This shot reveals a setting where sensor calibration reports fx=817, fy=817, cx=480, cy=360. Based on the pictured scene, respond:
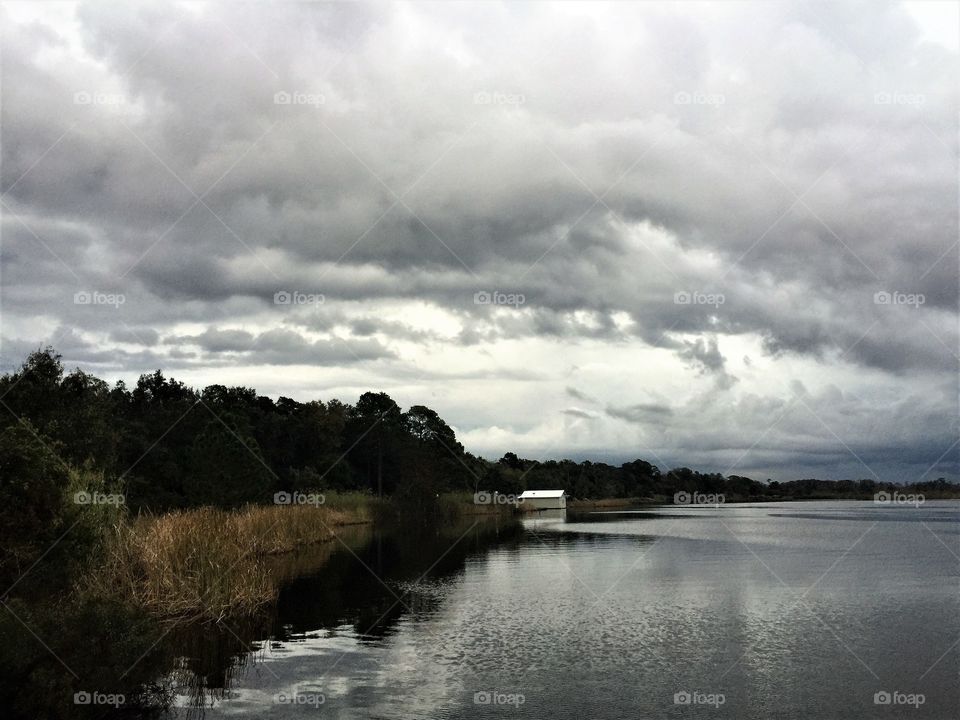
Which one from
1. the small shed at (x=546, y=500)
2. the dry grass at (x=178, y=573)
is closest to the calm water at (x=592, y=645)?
the dry grass at (x=178, y=573)

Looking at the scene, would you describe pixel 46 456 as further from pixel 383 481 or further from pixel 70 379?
pixel 383 481

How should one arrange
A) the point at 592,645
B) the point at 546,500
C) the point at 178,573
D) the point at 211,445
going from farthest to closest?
the point at 546,500, the point at 211,445, the point at 178,573, the point at 592,645

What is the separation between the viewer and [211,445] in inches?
1945

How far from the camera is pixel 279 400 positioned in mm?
136000

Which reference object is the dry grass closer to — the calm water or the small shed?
the calm water

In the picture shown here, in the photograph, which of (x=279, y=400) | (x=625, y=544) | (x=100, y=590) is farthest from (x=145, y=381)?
(x=100, y=590)

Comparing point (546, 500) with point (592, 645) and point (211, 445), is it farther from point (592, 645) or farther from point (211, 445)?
point (592, 645)

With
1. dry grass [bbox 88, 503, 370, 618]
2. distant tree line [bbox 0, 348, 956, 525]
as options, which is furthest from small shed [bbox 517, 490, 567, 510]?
dry grass [bbox 88, 503, 370, 618]

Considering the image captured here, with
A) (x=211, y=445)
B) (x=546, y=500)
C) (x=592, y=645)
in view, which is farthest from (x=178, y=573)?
(x=546, y=500)

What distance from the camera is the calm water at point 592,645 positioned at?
14461mm

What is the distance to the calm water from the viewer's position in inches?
569

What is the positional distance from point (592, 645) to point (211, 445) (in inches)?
1404

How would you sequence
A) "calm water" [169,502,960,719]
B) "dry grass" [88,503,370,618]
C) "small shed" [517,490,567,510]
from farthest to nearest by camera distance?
"small shed" [517,490,567,510] → "dry grass" [88,503,370,618] → "calm water" [169,502,960,719]

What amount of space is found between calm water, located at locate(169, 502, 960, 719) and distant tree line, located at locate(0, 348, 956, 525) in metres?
7.17
